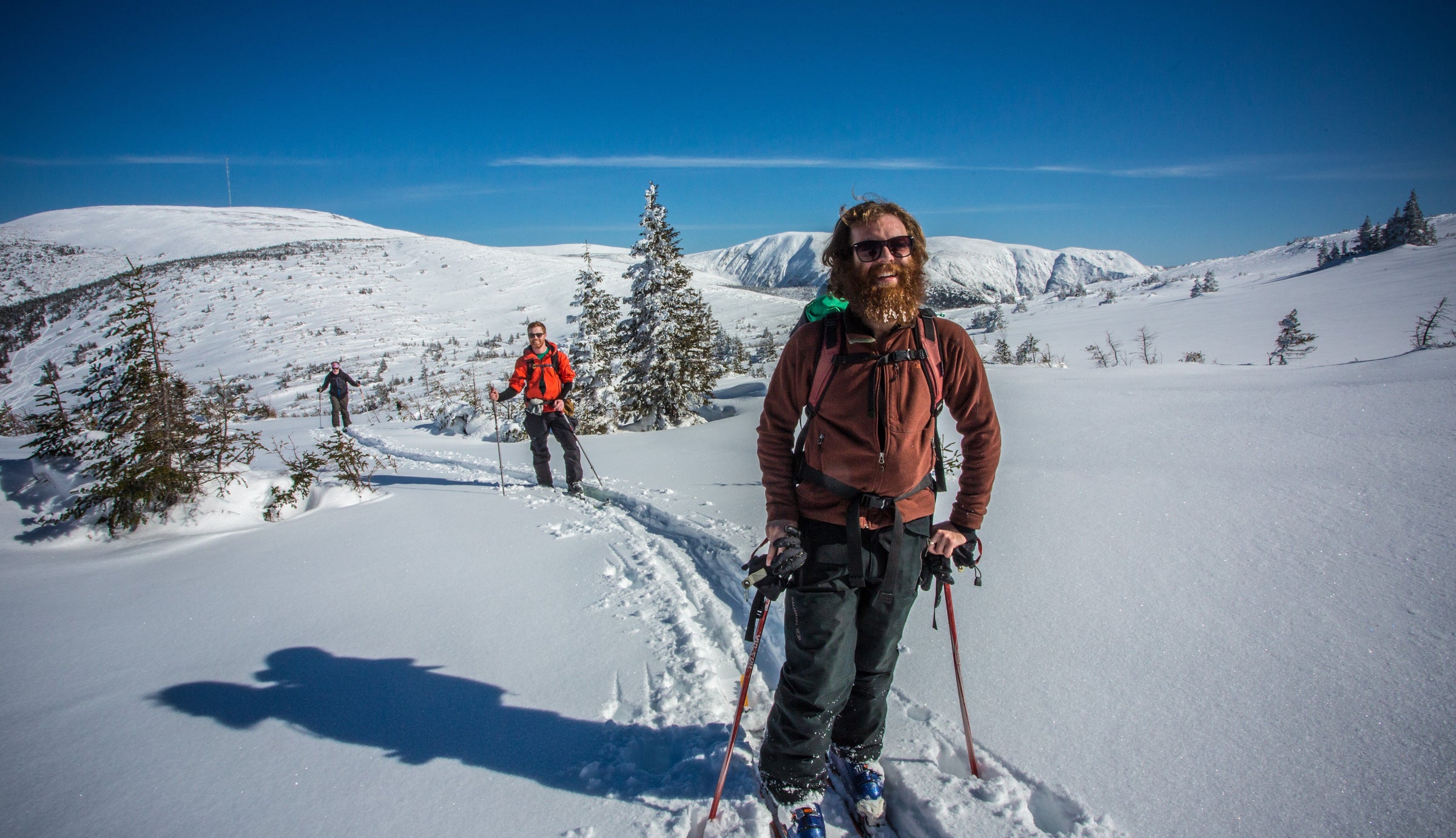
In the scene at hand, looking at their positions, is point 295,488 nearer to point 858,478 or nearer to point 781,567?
point 781,567

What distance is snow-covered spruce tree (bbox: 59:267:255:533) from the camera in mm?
5051

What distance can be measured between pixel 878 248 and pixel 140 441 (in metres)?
6.98

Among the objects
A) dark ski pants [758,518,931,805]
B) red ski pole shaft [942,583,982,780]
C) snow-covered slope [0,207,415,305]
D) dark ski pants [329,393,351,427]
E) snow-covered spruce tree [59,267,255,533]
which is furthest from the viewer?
snow-covered slope [0,207,415,305]

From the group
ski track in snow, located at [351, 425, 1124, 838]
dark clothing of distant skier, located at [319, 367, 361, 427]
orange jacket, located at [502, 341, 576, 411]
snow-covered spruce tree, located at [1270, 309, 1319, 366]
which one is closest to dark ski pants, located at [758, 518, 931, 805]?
ski track in snow, located at [351, 425, 1124, 838]

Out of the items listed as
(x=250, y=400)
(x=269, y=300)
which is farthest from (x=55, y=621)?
(x=269, y=300)

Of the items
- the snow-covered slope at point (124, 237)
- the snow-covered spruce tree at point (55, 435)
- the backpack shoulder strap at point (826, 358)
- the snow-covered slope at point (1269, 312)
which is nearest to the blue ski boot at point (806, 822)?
the backpack shoulder strap at point (826, 358)

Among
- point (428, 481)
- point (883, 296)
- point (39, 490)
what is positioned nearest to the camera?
point (883, 296)

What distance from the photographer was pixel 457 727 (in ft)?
8.35

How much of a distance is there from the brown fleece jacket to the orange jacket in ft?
17.8

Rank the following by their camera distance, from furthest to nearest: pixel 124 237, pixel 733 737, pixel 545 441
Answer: pixel 124 237 < pixel 545 441 < pixel 733 737

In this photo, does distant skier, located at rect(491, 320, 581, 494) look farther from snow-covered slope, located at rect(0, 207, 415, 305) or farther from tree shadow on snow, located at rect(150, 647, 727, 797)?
snow-covered slope, located at rect(0, 207, 415, 305)

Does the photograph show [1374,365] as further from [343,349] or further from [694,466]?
[343,349]

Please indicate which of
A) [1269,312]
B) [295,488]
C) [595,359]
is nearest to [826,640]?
[295,488]

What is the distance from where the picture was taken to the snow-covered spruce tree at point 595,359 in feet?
50.5
